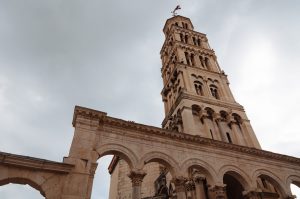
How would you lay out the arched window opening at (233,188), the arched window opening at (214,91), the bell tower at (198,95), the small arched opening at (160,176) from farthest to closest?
the arched window opening at (214,91)
the bell tower at (198,95)
the arched window opening at (233,188)
the small arched opening at (160,176)

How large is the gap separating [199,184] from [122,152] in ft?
21.0

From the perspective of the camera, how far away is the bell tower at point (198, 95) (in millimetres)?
22422

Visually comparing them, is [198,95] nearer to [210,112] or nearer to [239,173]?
[210,112]

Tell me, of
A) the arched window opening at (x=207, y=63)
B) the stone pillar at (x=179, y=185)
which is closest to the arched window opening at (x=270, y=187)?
the stone pillar at (x=179, y=185)

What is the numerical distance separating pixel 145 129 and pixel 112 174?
17293 millimetres

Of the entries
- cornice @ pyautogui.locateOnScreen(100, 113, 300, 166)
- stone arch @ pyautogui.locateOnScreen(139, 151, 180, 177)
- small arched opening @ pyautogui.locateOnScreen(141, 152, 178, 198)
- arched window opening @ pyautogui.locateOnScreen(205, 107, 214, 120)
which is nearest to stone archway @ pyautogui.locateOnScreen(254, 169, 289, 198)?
cornice @ pyautogui.locateOnScreen(100, 113, 300, 166)

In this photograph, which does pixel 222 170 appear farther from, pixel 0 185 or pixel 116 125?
pixel 0 185

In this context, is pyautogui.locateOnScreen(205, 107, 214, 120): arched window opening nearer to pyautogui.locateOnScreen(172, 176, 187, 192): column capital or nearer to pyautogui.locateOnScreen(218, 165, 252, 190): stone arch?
pyautogui.locateOnScreen(218, 165, 252, 190): stone arch

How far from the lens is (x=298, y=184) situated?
1750cm

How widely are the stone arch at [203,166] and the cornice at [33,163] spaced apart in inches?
256

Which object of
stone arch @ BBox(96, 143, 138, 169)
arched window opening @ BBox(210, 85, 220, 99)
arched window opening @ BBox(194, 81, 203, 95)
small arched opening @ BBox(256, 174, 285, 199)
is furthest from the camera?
arched window opening @ BBox(210, 85, 220, 99)

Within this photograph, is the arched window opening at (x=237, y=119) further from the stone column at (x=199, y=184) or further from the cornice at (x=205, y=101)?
the stone column at (x=199, y=184)

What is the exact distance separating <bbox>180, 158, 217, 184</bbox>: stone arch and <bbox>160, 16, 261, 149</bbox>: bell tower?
5.73 metres

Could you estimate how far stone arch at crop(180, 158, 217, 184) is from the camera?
14.4 metres
